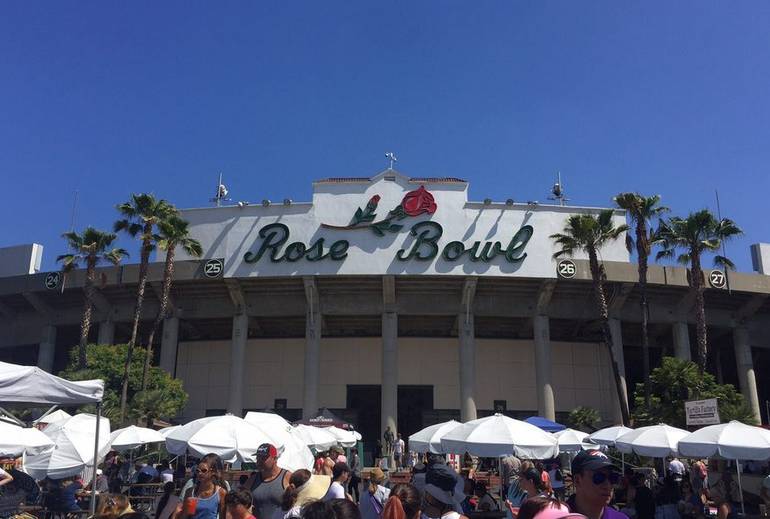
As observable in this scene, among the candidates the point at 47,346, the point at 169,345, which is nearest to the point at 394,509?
the point at 169,345

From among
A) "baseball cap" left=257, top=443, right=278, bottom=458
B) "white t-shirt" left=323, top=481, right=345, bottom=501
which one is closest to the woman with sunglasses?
"baseball cap" left=257, top=443, right=278, bottom=458

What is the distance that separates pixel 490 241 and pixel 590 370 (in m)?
13.3

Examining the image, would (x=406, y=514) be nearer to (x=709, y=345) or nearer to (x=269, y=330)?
(x=269, y=330)

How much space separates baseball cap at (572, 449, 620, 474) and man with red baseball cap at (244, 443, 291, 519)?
3515mm

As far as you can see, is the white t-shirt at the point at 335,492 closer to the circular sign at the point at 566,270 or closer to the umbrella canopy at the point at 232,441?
the umbrella canopy at the point at 232,441

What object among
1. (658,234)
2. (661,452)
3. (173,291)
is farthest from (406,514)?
(173,291)

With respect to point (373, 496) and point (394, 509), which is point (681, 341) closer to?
point (373, 496)

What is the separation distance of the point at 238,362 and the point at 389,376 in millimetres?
8913

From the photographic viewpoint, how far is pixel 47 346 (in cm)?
4028

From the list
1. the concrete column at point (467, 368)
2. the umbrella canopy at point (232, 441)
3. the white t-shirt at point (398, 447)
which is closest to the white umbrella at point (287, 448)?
the umbrella canopy at point (232, 441)

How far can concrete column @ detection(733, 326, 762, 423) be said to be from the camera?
124ft

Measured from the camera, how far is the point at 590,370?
43.1m

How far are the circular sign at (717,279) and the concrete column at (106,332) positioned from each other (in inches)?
1408

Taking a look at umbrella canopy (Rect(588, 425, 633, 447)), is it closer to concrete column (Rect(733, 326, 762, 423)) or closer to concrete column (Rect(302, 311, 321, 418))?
concrete column (Rect(302, 311, 321, 418))
